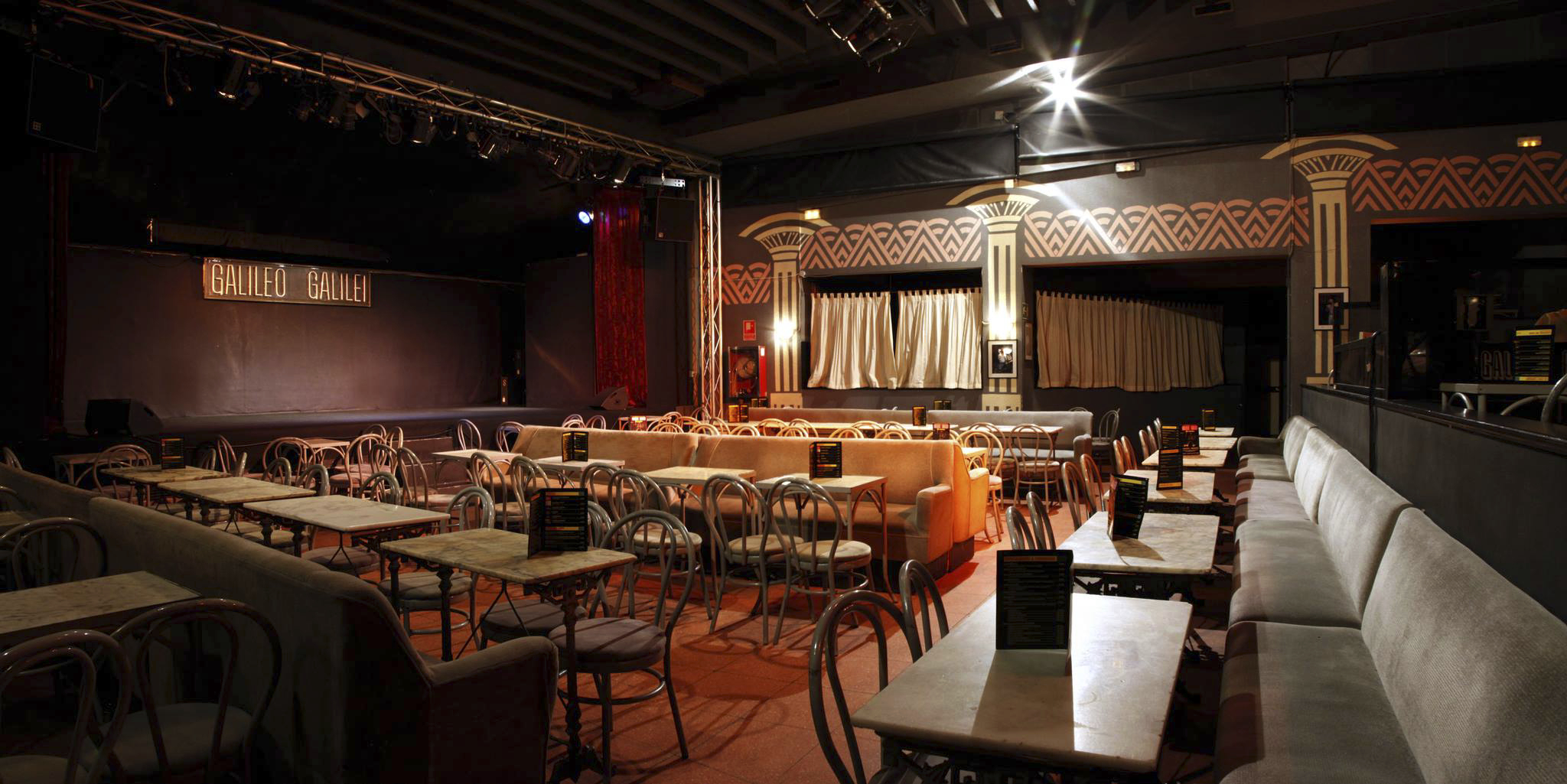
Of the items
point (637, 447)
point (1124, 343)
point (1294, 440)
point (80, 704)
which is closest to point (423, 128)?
point (637, 447)

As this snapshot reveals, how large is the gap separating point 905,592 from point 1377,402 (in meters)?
3.08

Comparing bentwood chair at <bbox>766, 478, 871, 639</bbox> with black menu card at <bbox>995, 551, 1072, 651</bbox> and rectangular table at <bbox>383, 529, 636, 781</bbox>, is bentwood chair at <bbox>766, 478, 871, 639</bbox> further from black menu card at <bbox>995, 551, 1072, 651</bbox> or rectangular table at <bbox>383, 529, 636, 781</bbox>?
black menu card at <bbox>995, 551, 1072, 651</bbox>

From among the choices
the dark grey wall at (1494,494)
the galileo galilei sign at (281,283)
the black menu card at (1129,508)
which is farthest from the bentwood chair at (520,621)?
the galileo galilei sign at (281,283)

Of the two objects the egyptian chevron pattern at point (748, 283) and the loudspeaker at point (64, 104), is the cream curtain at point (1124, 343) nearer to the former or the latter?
the egyptian chevron pattern at point (748, 283)

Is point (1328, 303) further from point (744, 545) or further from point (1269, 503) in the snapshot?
point (744, 545)

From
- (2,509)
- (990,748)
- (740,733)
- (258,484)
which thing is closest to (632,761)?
(740,733)

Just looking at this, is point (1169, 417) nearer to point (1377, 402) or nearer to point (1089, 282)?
point (1089, 282)

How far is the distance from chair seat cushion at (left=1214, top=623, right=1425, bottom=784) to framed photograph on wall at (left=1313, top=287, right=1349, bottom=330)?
7.39 m

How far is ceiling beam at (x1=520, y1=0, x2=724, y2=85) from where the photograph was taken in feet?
23.6

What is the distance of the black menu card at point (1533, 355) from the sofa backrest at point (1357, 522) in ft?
10.1

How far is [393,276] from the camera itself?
1358cm

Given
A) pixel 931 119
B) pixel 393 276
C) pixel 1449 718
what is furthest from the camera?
pixel 393 276

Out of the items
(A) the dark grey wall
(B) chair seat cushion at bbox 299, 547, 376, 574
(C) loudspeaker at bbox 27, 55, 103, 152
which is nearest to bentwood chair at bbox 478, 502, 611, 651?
(B) chair seat cushion at bbox 299, 547, 376, 574

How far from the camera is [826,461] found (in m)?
4.89
